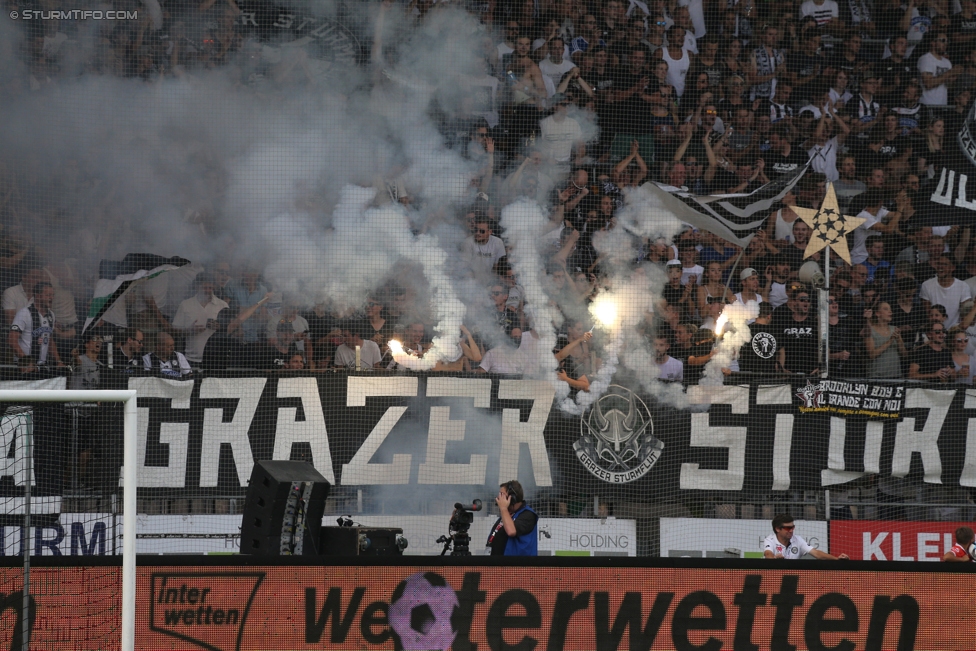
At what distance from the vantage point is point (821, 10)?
1354 cm

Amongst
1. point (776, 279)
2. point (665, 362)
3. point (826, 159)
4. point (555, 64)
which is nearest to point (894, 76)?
point (826, 159)

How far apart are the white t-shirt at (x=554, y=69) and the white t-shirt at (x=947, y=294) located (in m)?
4.73

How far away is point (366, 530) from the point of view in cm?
764

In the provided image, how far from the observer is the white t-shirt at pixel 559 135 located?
1205cm

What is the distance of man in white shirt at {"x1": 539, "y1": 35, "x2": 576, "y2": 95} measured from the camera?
41.1ft

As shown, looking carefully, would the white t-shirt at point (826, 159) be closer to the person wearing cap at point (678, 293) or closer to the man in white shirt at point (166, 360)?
the person wearing cap at point (678, 293)

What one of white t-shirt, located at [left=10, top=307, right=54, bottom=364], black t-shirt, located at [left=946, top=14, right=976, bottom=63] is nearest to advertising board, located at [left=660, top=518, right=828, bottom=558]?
white t-shirt, located at [left=10, top=307, right=54, bottom=364]

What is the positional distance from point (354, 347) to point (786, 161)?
17.8 feet

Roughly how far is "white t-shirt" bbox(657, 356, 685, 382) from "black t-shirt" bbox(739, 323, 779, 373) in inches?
24.1

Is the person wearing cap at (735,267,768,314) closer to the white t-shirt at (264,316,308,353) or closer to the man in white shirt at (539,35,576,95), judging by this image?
the man in white shirt at (539,35,576,95)

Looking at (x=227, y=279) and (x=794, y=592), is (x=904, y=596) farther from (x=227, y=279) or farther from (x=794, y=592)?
(x=227, y=279)

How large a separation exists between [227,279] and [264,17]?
10.6 ft

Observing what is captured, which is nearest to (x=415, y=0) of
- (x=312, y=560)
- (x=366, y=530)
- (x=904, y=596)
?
(x=366, y=530)

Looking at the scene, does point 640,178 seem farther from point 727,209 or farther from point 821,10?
point 821,10
